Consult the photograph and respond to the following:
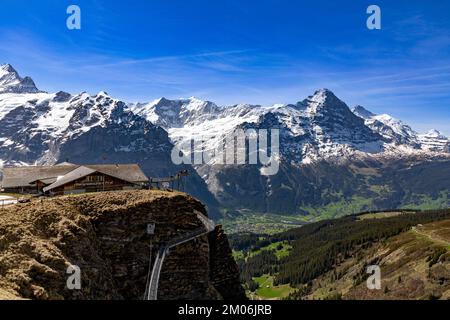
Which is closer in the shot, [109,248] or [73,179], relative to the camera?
[109,248]

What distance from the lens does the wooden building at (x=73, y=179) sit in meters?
74.1

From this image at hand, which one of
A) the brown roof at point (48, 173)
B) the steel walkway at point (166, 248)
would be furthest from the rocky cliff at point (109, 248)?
the brown roof at point (48, 173)

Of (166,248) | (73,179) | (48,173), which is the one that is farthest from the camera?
(48,173)

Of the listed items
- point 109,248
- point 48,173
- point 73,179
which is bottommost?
point 109,248

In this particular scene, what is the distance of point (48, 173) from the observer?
98.1 meters

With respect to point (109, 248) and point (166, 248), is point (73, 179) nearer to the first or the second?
point (109, 248)

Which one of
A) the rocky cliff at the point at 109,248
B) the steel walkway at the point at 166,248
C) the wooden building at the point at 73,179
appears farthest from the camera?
the wooden building at the point at 73,179

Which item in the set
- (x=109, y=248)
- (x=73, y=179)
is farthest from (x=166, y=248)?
(x=73, y=179)

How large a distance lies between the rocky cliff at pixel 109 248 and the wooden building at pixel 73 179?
15.7m

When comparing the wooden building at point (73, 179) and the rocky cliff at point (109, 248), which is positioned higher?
the wooden building at point (73, 179)

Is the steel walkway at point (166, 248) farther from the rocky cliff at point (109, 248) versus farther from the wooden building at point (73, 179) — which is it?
the wooden building at point (73, 179)

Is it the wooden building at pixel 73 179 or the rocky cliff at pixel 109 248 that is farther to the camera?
the wooden building at pixel 73 179

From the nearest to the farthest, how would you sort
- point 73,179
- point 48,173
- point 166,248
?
point 166,248 < point 73,179 < point 48,173

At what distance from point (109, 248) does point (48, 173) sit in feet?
161
